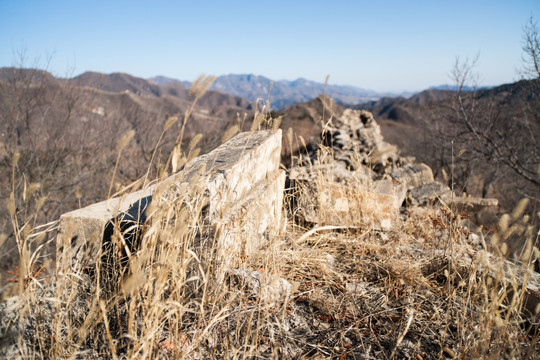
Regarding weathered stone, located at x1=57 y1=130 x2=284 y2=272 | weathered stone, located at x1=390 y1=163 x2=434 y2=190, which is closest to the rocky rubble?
weathered stone, located at x1=390 y1=163 x2=434 y2=190

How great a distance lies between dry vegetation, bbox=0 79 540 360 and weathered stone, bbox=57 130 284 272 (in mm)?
89

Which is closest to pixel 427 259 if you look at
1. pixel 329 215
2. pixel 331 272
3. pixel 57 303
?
pixel 331 272

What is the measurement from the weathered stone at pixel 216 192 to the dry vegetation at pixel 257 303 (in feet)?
0.29

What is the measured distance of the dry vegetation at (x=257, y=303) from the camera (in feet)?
4.06

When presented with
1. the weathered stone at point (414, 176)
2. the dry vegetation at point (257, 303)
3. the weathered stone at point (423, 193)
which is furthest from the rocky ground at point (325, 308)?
the weathered stone at point (414, 176)

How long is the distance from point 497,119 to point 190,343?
1032 cm

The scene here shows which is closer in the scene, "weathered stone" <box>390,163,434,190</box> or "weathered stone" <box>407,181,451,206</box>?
"weathered stone" <box>407,181,451,206</box>

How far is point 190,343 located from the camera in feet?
4.53

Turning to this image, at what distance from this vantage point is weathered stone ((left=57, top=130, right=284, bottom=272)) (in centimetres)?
152

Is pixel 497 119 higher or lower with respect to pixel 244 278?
higher

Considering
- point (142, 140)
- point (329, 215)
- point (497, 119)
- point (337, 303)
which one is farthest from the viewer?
point (142, 140)

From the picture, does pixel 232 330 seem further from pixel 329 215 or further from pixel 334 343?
pixel 329 215

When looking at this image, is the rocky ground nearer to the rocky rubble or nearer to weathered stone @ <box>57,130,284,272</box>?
the rocky rubble

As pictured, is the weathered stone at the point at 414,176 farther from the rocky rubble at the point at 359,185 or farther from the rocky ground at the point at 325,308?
the rocky ground at the point at 325,308
